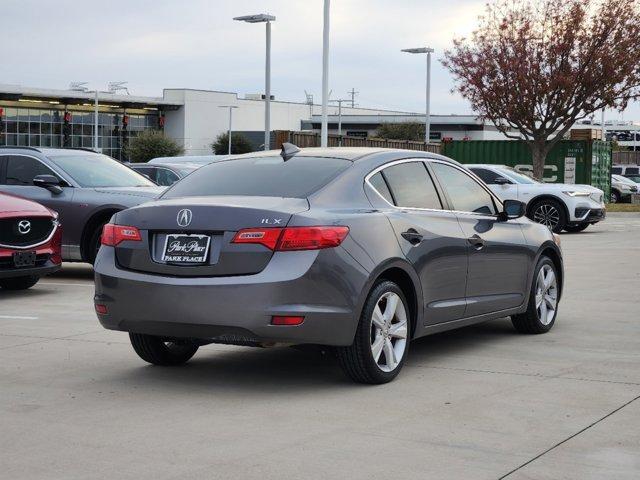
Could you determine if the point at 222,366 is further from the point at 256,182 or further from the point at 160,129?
the point at 160,129

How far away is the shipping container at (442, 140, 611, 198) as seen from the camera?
38969 mm

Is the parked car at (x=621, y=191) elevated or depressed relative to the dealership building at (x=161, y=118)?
depressed

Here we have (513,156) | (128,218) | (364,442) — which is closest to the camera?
(364,442)

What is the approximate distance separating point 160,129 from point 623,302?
100 m

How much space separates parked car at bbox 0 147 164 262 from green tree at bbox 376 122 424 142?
295 ft

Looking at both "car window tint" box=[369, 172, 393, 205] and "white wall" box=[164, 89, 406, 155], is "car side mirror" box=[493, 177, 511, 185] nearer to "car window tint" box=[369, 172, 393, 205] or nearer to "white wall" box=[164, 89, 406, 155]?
"car window tint" box=[369, 172, 393, 205]

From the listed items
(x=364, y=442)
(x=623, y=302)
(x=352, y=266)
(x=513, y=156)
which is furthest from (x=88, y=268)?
(x=513, y=156)

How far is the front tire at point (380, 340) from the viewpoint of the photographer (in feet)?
22.9

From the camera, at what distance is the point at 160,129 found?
110 metres

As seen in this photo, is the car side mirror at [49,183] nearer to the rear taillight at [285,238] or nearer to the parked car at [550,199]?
the rear taillight at [285,238]

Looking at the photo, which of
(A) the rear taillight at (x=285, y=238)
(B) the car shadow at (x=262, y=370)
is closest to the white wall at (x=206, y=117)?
(B) the car shadow at (x=262, y=370)

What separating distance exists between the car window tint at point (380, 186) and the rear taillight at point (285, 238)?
94 cm

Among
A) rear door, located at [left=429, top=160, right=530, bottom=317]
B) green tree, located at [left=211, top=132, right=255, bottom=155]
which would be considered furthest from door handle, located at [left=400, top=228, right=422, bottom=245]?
green tree, located at [left=211, top=132, right=255, bottom=155]

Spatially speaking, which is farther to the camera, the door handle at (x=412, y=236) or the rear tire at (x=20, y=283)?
the rear tire at (x=20, y=283)
